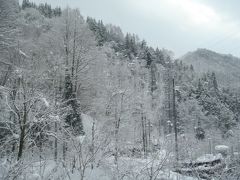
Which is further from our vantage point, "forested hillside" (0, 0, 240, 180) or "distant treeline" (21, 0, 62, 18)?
"distant treeline" (21, 0, 62, 18)

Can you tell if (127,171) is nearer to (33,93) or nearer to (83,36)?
(33,93)

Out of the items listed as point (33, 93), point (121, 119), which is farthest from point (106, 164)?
point (121, 119)

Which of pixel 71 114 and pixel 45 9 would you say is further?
pixel 45 9

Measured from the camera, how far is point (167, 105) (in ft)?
236

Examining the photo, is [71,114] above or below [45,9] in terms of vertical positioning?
below

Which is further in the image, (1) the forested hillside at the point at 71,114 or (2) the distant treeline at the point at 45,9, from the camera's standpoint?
(2) the distant treeline at the point at 45,9

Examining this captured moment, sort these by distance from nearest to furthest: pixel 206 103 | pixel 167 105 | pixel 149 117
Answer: pixel 149 117, pixel 167 105, pixel 206 103

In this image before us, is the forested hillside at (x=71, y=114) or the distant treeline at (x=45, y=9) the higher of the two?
the distant treeline at (x=45, y=9)

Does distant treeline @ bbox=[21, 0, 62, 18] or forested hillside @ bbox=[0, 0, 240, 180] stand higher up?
distant treeline @ bbox=[21, 0, 62, 18]

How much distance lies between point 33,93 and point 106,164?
23.0 feet

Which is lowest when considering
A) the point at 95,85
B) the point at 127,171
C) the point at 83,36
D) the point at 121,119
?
the point at 127,171

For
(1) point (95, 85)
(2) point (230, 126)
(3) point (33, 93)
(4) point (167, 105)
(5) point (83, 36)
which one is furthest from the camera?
(2) point (230, 126)

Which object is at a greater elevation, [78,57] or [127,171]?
[78,57]

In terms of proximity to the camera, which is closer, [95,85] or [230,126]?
[95,85]
